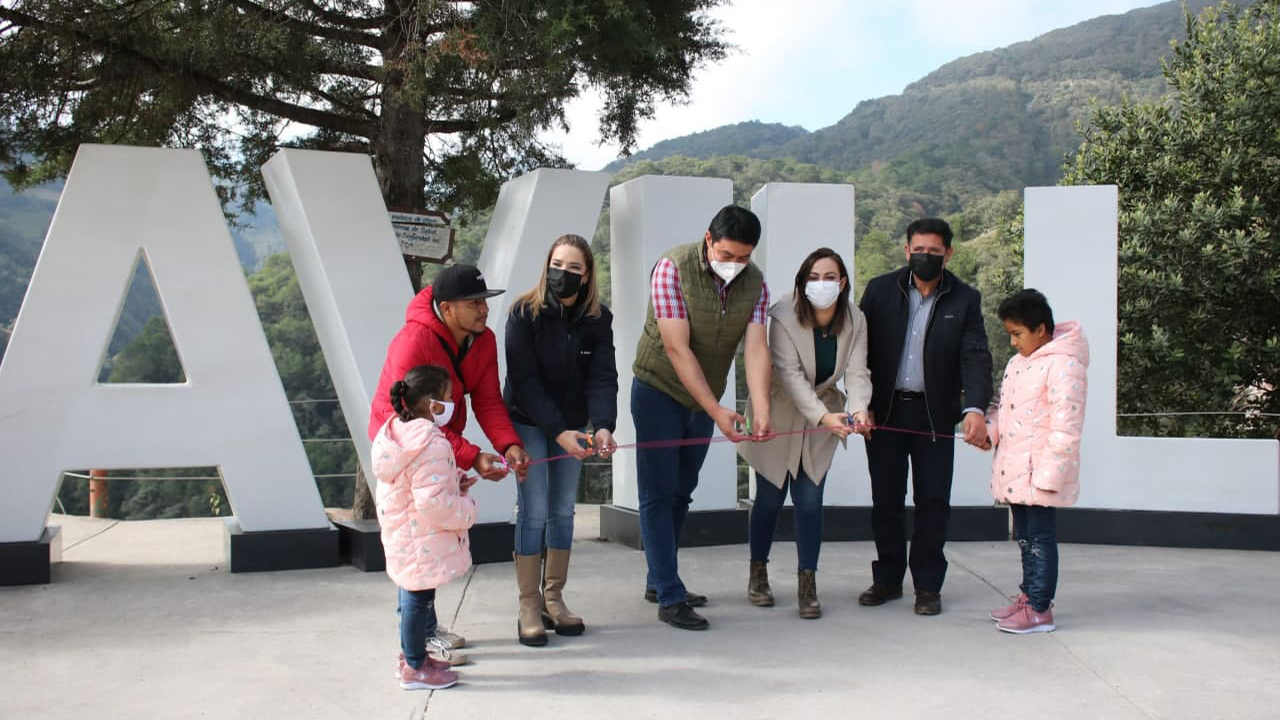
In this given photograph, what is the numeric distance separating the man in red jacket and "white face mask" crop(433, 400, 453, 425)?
0.37 ft

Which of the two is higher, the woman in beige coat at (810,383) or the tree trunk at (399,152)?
the tree trunk at (399,152)

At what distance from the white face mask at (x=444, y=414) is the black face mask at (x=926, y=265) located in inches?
83.3

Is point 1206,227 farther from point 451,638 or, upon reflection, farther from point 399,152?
point 451,638

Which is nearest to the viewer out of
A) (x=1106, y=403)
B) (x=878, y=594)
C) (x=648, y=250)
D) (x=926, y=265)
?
(x=926, y=265)

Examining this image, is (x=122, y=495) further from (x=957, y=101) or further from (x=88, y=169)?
(x=957, y=101)

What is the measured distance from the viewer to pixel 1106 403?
6148mm

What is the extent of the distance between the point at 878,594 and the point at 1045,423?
1.12m

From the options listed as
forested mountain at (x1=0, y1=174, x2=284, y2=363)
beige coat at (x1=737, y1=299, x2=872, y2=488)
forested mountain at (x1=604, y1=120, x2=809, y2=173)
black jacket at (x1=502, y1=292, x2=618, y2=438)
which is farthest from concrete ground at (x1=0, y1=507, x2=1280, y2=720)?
forested mountain at (x1=604, y1=120, x2=809, y2=173)

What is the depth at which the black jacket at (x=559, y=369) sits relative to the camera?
4.02 m

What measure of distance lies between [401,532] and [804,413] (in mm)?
1773

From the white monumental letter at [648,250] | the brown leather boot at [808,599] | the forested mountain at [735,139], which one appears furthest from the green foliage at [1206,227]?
the forested mountain at [735,139]

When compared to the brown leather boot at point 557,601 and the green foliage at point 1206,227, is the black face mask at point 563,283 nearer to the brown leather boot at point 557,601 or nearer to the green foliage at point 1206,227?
the brown leather boot at point 557,601

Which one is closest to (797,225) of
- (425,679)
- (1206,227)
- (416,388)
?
(416,388)

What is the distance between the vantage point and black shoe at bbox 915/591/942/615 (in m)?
4.49
